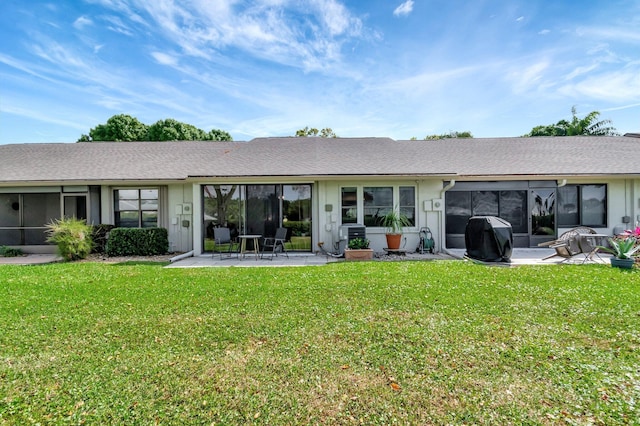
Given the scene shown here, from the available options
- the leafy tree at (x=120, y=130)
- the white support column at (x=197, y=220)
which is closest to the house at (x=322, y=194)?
the white support column at (x=197, y=220)

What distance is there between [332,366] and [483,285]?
4320 millimetres

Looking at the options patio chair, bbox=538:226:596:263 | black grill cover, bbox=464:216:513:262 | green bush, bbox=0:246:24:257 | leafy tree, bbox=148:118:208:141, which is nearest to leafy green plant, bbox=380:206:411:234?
black grill cover, bbox=464:216:513:262

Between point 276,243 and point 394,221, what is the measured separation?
4.09 metres

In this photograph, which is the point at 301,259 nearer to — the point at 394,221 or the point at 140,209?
the point at 394,221

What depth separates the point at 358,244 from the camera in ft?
32.7

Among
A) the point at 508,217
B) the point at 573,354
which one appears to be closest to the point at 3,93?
the point at 573,354

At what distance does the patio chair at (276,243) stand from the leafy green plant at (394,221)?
342 cm

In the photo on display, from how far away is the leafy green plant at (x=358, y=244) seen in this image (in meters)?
9.95

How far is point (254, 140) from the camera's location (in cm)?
1497

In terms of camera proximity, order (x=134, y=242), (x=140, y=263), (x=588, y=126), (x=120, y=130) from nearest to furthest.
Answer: (x=140, y=263)
(x=134, y=242)
(x=588, y=126)
(x=120, y=130)

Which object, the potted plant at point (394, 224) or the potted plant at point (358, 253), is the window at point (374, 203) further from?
the potted plant at point (358, 253)

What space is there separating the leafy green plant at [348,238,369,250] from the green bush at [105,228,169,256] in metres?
6.56

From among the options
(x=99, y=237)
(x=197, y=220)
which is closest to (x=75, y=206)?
(x=99, y=237)

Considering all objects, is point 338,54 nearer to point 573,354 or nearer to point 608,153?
point 608,153
